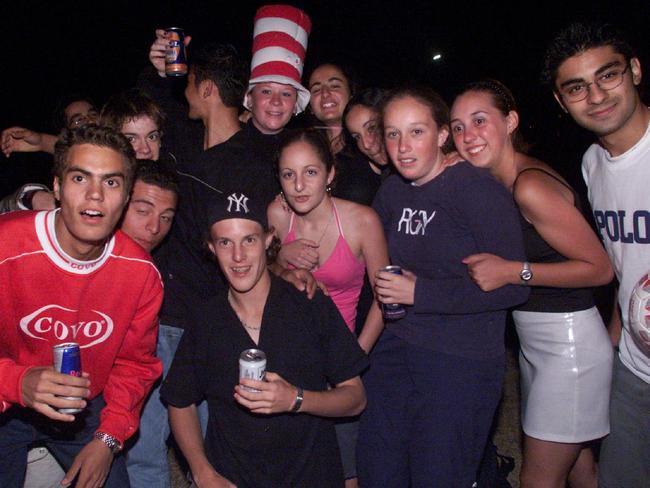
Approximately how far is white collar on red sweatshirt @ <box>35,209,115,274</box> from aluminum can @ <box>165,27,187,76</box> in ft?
5.31

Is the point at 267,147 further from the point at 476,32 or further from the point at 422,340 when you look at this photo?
the point at 476,32

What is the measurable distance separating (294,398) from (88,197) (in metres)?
1.28

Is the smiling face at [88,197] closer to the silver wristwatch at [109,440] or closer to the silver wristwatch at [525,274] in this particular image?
the silver wristwatch at [109,440]

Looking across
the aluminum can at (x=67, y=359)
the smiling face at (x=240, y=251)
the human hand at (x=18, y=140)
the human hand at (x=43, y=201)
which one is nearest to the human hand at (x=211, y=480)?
the aluminum can at (x=67, y=359)

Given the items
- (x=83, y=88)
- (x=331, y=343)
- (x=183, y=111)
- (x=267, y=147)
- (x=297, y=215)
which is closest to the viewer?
(x=331, y=343)

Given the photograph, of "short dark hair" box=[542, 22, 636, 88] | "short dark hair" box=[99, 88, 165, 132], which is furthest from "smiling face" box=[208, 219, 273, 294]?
"short dark hair" box=[542, 22, 636, 88]

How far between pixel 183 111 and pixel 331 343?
7.70 ft

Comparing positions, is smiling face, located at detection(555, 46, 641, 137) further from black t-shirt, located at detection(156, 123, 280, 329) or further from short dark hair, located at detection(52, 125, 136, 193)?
short dark hair, located at detection(52, 125, 136, 193)

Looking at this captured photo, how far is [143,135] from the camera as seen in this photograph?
3.46 metres

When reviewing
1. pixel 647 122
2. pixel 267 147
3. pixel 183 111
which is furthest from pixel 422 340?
pixel 183 111

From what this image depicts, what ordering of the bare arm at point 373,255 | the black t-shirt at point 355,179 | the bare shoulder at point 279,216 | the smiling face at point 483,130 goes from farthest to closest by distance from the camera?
the black t-shirt at point 355,179, the bare shoulder at point 279,216, the bare arm at point 373,255, the smiling face at point 483,130

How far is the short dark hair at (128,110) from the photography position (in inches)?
134

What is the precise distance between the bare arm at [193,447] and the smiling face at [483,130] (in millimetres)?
1953

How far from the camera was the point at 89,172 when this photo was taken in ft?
8.21
